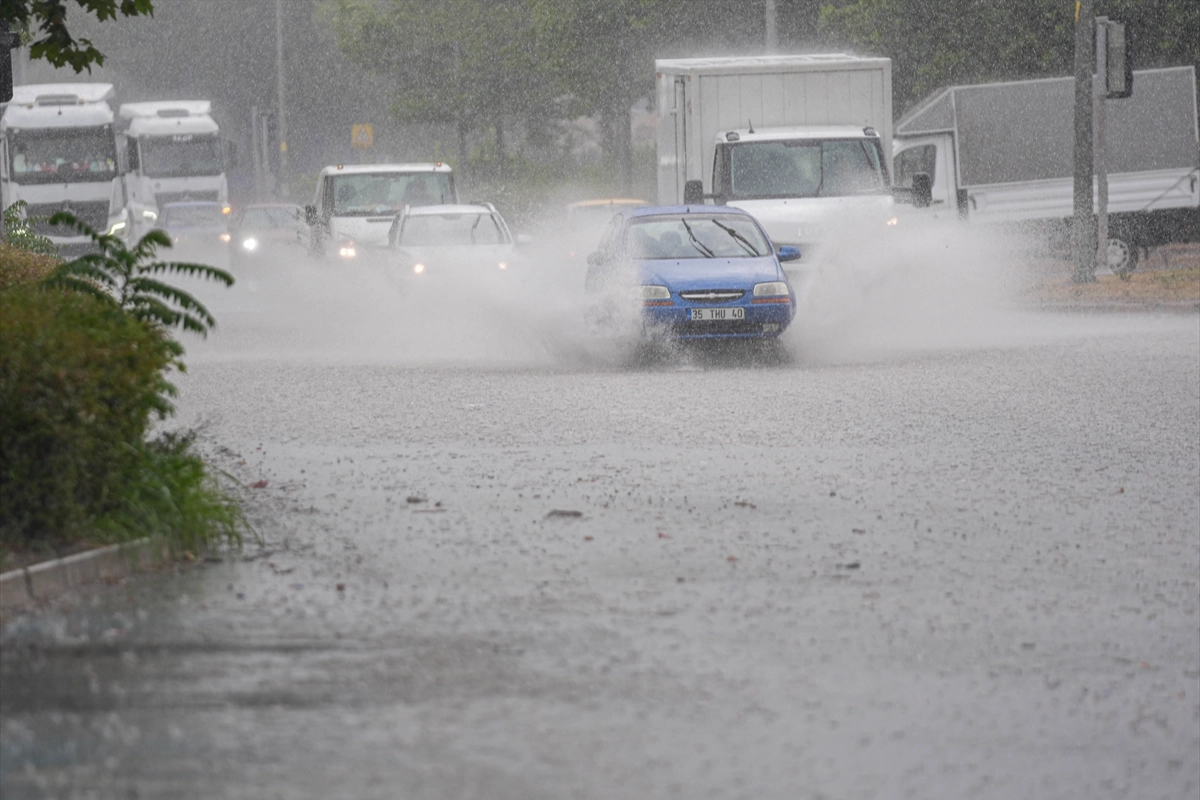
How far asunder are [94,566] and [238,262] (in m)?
35.4

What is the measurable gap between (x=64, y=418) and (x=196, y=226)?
134ft

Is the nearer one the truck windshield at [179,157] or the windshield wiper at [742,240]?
the windshield wiper at [742,240]

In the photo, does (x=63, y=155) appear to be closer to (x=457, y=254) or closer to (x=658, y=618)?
(x=457, y=254)

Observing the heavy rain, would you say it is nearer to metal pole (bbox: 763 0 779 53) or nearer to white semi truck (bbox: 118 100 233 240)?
metal pole (bbox: 763 0 779 53)

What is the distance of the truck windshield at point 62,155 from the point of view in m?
46.7

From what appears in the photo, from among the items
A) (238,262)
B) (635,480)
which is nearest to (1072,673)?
(635,480)

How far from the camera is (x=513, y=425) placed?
1360 cm

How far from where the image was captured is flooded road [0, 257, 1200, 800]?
5426 mm

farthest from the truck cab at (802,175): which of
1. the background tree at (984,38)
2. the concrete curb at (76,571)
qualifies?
the background tree at (984,38)

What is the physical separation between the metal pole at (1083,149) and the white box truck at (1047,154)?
4588mm

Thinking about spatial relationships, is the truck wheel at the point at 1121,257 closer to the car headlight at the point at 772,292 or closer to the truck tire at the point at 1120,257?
the truck tire at the point at 1120,257

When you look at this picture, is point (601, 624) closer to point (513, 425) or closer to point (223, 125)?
point (513, 425)

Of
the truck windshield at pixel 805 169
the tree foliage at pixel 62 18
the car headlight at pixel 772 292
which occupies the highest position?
the tree foliage at pixel 62 18

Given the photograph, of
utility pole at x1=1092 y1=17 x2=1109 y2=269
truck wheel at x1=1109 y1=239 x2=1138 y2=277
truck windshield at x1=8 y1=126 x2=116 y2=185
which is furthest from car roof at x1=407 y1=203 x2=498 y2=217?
truck windshield at x1=8 y1=126 x2=116 y2=185
